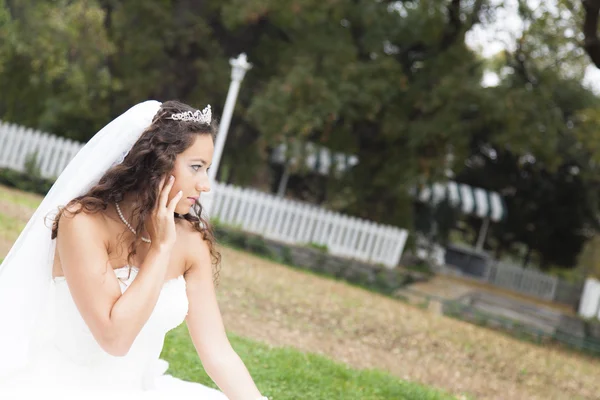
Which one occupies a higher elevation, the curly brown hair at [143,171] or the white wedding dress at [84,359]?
the curly brown hair at [143,171]

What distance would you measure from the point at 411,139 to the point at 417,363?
28.7 ft

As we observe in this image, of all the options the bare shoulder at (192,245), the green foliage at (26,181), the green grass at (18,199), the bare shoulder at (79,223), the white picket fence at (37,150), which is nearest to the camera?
the bare shoulder at (79,223)

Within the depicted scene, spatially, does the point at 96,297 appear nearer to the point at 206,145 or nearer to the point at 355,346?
the point at 206,145

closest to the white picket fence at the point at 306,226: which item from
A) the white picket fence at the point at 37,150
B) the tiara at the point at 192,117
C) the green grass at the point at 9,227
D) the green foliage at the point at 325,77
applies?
the white picket fence at the point at 37,150

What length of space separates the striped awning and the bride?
2184cm

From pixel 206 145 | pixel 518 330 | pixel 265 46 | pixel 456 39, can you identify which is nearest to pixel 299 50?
pixel 265 46

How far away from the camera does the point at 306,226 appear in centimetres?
1716

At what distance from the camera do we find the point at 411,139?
16.7 metres

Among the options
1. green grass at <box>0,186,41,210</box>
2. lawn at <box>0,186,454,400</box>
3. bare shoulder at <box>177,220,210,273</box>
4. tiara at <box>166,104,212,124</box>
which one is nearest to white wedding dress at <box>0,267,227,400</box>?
bare shoulder at <box>177,220,210,273</box>

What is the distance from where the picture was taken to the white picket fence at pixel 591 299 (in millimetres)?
19078

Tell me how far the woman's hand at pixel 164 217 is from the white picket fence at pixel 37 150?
1554 centimetres

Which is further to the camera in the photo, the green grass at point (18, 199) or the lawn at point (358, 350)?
the green grass at point (18, 199)

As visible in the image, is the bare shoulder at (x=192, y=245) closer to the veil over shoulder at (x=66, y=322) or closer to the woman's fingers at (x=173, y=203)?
the veil over shoulder at (x=66, y=322)

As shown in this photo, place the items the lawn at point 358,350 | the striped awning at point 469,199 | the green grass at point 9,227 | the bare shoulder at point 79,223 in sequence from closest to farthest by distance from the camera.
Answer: the bare shoulder at point 79,223 < the lawn at point 358,350 < the green grass at point 9,227 < the striped awning at point 469,199
